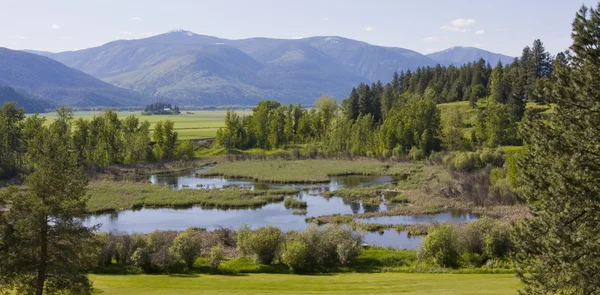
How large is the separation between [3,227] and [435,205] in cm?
4561

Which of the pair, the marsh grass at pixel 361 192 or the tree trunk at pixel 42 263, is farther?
the marsh grass at pixel 361 192

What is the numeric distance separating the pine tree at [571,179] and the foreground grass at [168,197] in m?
49.0

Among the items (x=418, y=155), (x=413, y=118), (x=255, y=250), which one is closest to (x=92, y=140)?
(x=418, y=155)

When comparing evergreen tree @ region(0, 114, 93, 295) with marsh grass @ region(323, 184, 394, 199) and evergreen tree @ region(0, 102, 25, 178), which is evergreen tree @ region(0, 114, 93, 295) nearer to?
marsh grass @ region(323, 184, 394, 199)

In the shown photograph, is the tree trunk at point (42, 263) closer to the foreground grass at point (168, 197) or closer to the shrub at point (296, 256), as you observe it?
the shrub at point (296, 256)

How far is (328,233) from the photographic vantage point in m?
37.5

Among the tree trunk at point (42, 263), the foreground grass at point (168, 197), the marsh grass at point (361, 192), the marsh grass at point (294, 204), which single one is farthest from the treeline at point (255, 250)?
the marsh grass at point (361, 192)

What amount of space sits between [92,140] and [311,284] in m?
79.2

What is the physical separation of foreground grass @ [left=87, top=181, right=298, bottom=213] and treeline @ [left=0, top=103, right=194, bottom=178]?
12680mm

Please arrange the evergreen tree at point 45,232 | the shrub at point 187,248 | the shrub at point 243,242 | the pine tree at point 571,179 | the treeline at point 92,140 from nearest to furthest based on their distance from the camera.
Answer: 1. the pine tree at point 571,179
2. the evergreen tree at point 45,232
3. the shrub at point 187,248
4. the shrub at point 243,242
5. the treeline at point 92,140

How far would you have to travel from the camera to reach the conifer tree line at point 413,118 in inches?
3844

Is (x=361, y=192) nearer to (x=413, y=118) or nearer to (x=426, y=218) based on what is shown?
(x=426, y=218)

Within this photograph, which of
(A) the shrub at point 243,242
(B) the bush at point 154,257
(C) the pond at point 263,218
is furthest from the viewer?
(C) the pond at point 263,218

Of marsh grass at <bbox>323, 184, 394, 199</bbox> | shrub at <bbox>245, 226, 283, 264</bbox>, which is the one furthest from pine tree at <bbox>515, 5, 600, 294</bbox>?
marsh grass at <bbox>323, 184, 394, 199</bbox>
